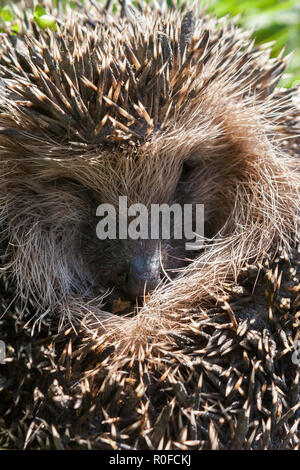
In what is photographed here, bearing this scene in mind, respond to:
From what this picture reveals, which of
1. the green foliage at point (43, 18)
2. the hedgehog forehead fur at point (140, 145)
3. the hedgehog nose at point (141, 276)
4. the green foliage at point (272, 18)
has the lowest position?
the hedgehog nose at point (141, 276)

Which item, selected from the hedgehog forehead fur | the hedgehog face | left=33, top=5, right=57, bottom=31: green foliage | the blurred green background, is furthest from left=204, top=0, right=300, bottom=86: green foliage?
the hedgehog face

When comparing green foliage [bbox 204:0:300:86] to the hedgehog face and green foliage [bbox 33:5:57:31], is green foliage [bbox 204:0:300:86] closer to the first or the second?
green foliage [bbox 33:5:57:31]

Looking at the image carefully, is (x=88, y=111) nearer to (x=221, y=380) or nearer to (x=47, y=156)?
(x=47, y=156)

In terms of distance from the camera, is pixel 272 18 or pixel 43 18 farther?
pixel 272 18

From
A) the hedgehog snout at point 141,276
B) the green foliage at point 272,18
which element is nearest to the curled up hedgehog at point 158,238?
the hedgehog snout at point 141,276

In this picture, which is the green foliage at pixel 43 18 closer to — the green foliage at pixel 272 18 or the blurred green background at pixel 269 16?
the blurred green background at pixel 269 16

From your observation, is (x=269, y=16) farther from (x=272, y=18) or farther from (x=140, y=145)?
(x=140, y=145)

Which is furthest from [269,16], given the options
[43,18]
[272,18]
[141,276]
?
[141,276]
